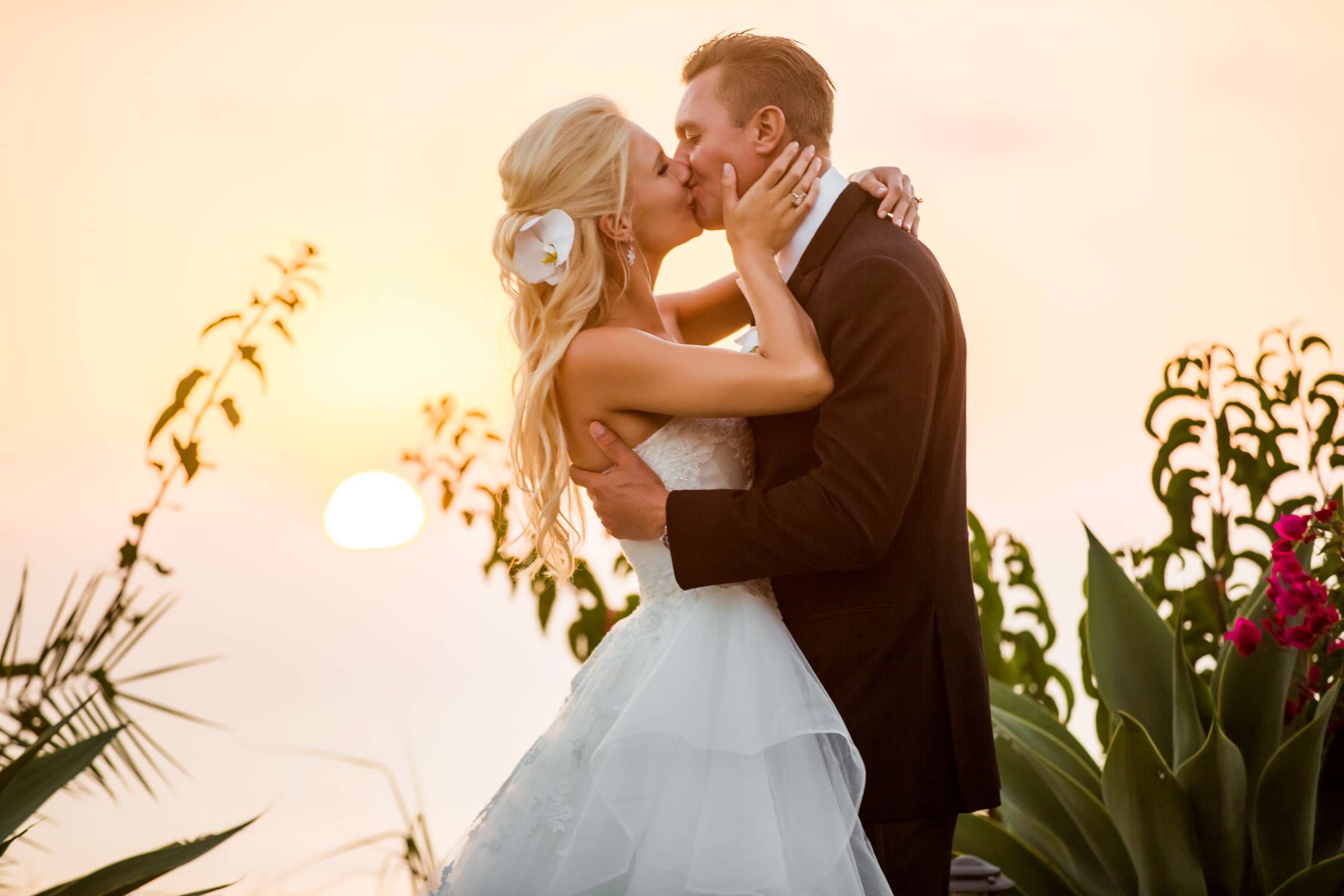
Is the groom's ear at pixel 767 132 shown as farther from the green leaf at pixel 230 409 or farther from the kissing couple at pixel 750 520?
the green leaf at pixel 230 409

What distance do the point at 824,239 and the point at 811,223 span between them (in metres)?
0.08

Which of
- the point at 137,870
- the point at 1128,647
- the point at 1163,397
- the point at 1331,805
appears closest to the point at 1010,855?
the point at 1128,647

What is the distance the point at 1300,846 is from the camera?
2.86 m

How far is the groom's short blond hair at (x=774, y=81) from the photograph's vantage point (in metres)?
2.31

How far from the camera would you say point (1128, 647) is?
10.9ft

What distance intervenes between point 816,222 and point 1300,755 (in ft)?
5.74

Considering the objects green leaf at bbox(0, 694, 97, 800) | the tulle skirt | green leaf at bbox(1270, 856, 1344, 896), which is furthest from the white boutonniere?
green leaf at bbox(1270, 856, 1344, 896)

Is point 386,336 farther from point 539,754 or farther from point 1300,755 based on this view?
point 1300,755

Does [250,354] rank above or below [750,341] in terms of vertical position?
above

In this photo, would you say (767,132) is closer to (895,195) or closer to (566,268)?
(895,195)

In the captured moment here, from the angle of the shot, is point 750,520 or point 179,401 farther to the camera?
point 179,401

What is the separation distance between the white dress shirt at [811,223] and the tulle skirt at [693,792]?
24.2 inches

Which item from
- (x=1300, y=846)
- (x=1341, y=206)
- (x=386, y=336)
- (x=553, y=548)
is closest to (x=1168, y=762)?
(x=1300, y=846)

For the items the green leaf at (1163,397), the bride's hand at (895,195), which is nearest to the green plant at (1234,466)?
the green leaf at (1163,397)
